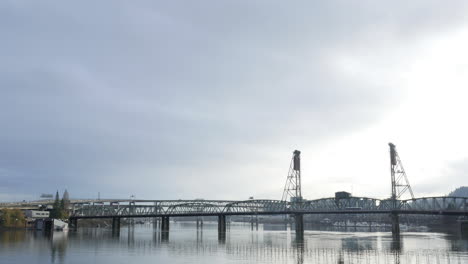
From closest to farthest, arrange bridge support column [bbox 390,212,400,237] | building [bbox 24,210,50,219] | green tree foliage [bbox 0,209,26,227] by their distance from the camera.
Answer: bridge support column [bbox 390,212,400,237] → green tree foliage [bbox 0,209,26,227] → building [bbox 24,210,50,219]

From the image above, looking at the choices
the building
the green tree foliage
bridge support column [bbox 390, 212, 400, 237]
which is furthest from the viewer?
the building

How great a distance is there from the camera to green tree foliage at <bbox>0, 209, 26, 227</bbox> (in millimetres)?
170625

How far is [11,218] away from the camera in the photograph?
172500 mm

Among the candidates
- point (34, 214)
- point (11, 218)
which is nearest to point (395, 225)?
point (11, 218)

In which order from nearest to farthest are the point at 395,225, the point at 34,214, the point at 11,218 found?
1. the point at 11,218
2. the point at 395,225
3. the point at 34,214

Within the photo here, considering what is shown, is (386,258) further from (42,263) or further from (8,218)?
(8,218)

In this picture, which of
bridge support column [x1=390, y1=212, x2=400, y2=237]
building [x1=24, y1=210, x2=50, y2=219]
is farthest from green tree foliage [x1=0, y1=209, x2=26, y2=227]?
bridge support column [x1=390, y1=212, x2=400, y2=237]

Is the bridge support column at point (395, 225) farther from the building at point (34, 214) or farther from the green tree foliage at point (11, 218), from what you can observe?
the building at point (34, 214)

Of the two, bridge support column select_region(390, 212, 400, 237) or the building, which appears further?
the building

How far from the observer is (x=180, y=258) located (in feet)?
232

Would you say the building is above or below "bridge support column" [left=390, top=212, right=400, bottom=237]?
above

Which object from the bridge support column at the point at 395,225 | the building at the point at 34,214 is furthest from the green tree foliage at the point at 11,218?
the bridge support column at the point at 395,225

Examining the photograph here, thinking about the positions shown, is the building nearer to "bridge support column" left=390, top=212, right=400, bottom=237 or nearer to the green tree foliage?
the green tree foliage

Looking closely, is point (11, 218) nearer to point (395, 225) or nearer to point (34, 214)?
point (34, 214)
